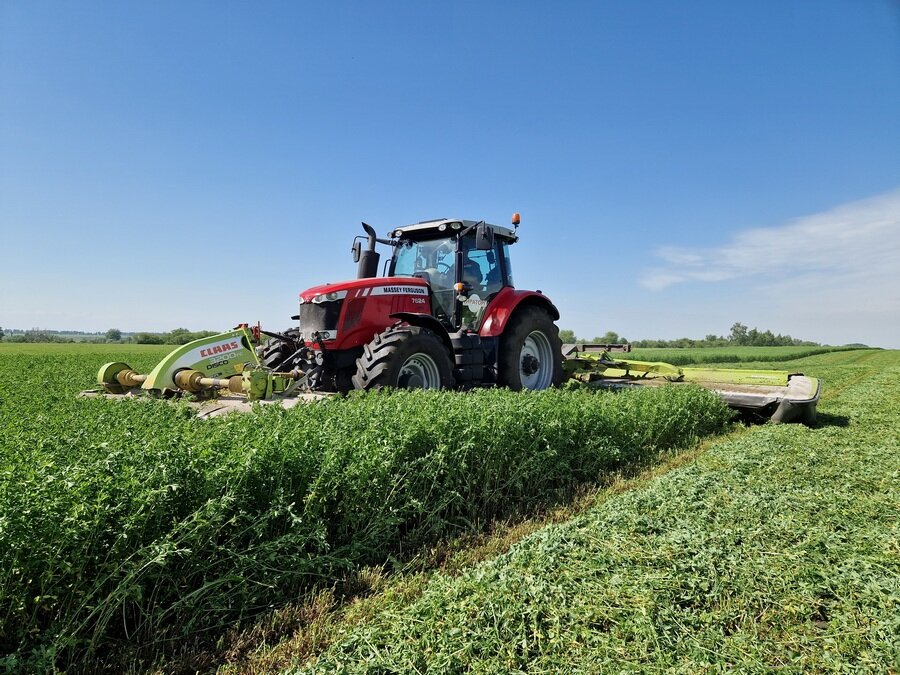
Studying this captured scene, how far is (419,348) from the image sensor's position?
579cm

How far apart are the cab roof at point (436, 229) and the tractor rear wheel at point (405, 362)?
1782 mm

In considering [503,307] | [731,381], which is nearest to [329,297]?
[503,307]

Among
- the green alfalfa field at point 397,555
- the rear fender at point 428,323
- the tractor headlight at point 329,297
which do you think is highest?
the tractor headlight at point 329,297

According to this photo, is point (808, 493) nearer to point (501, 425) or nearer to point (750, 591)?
point (750, 591)

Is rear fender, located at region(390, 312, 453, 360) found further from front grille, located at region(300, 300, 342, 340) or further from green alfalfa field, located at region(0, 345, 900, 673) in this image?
green alfalfa field, located at region(0, 345, 900, 673)

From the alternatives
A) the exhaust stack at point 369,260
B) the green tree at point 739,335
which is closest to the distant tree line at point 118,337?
the exhaust stack at point 369,260

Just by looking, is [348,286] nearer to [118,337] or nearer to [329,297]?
[329,297]

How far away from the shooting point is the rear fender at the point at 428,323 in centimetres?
624

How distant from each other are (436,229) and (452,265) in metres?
0.56

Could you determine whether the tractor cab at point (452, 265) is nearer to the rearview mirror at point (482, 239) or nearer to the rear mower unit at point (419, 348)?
the rear mower unit at point (419, 348)

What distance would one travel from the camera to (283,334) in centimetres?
733

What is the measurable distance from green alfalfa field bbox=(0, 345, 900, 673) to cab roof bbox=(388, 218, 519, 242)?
3.42 m

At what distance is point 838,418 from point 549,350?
4719 millimetres

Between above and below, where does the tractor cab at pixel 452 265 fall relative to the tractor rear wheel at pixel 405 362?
above
